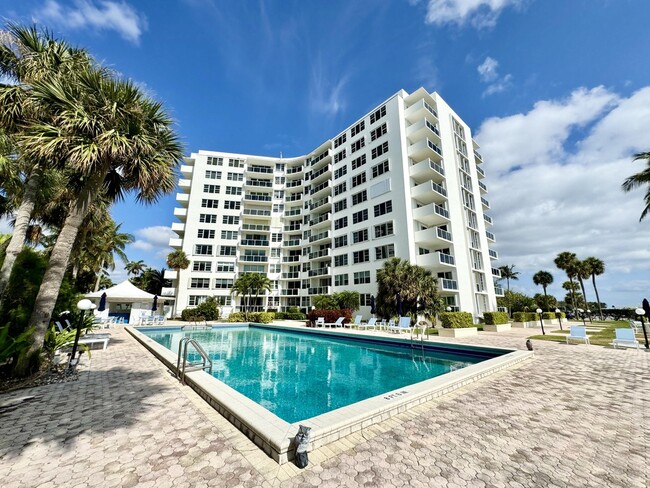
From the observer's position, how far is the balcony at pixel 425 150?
100 feet

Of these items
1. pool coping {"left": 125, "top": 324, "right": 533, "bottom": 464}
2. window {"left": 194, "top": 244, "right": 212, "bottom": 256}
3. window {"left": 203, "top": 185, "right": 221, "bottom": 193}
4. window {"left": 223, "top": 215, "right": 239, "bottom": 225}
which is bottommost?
pool coping {"left": 125, "top": 324, "right": 533, "bottom": 464}

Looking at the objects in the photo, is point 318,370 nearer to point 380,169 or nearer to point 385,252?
point 385,252

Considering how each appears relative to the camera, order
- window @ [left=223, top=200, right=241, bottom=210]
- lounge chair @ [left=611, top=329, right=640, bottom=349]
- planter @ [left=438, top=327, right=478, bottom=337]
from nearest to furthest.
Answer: lounge chair @ [left=611, top=329, right=640, bottom=349] → planter @ [left=438, top=327, right=478, bottom=337] → window @ [left=223, top=200, right=241, bottom=210]

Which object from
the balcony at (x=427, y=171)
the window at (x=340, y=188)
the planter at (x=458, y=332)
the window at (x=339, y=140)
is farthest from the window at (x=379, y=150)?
the planter at (x=458, y=332)

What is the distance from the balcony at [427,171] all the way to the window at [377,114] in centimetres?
861

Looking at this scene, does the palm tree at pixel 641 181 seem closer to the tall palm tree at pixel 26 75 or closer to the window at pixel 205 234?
the tall palm tree at pixel 26 75

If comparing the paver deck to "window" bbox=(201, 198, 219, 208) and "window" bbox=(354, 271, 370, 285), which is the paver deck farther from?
"window" bbox=(201, 198, 219, 208)

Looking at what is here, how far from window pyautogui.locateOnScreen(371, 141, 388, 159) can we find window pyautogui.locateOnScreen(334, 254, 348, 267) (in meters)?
13.0

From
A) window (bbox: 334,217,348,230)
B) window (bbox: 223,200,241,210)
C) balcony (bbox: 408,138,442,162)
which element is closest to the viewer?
balcony (bbox: 408,138,442,162)

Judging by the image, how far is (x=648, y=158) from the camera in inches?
784

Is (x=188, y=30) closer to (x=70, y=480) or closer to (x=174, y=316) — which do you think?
(x=70, y=480)

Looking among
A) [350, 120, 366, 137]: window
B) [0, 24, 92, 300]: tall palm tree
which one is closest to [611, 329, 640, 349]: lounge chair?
[0, 24, 92, 300]: tall palm tree

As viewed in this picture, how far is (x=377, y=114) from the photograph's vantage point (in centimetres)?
3581

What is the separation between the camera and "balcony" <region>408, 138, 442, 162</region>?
30547 mm
